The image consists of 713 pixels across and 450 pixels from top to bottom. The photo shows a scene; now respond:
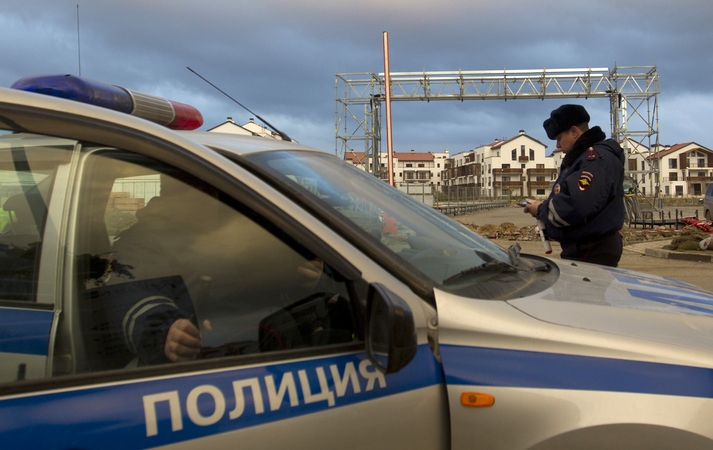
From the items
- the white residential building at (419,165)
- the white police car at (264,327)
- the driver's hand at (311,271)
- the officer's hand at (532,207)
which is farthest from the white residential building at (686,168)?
the driver's hand at (311,271)

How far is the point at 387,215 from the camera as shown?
200 centimetres

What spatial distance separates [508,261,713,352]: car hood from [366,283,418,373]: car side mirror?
1.44 ft

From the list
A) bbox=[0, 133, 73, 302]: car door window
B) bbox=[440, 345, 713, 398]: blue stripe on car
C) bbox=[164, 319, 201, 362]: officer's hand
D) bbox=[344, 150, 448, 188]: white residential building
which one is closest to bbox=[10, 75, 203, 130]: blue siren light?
bbox=[0, 133, 73, 302]: car door window

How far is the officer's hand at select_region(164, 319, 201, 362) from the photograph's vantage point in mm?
1488

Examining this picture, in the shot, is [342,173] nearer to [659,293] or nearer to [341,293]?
[341,293]

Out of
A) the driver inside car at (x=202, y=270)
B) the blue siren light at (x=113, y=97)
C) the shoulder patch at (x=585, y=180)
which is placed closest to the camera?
the driver inside car at (x=202, y=270)

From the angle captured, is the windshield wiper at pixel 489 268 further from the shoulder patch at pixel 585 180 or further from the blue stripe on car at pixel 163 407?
the shoulder patch at pixel 585 180

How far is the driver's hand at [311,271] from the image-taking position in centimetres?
158

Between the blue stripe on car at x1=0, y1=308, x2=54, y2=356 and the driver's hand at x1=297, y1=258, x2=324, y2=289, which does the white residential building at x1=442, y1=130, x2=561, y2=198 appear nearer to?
Result: the driver's hand at x1=297, y1=258, x2=324, y2=289

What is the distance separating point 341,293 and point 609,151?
2.54 m

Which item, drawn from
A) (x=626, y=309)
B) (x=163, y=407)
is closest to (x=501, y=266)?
(x=626, y=309)

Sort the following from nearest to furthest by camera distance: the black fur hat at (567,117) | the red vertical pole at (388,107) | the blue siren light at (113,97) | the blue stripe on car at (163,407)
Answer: the blue stripe on car at (163,407) < the blue siren light at (113,97) < the black fur hat at (567,117) < the red vertical pole at (388,107)

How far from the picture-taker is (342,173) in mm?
2170

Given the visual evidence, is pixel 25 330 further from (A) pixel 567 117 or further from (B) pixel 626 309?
(A) pixel 567 117
